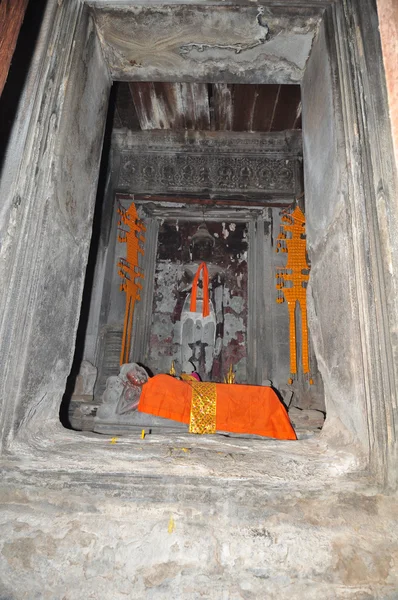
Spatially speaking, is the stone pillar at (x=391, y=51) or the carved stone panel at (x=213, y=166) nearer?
the stone pillar at (x=391, y=51)

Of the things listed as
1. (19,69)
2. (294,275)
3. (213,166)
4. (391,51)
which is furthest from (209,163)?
(391,51)

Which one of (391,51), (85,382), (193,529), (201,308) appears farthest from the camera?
(201,308)

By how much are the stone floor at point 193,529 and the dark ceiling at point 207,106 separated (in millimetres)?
4731

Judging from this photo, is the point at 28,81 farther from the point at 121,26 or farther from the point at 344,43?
the point at 344,43

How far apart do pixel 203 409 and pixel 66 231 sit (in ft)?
7.13

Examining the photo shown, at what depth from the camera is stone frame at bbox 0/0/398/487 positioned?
1.20m

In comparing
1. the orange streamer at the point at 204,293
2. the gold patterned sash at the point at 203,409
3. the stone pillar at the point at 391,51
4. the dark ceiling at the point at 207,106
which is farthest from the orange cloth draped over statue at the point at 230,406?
the dark ceiling at the point at 207,106

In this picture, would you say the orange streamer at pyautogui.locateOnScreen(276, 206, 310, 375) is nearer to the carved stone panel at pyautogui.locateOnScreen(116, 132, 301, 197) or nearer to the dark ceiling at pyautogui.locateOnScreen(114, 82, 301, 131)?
the carved stone panel at pyautogui.locateOnScreen(116, 132, 301, 197)

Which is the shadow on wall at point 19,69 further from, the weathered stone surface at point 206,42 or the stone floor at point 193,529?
the stone floor at point 193,529

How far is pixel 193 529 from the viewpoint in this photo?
1.03 m

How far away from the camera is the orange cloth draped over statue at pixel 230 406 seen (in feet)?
10.4

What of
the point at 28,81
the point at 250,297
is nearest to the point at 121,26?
the point at 28,81

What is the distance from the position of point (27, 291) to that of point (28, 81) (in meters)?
0.91

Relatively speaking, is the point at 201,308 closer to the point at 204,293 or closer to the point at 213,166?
the point at 204,293
